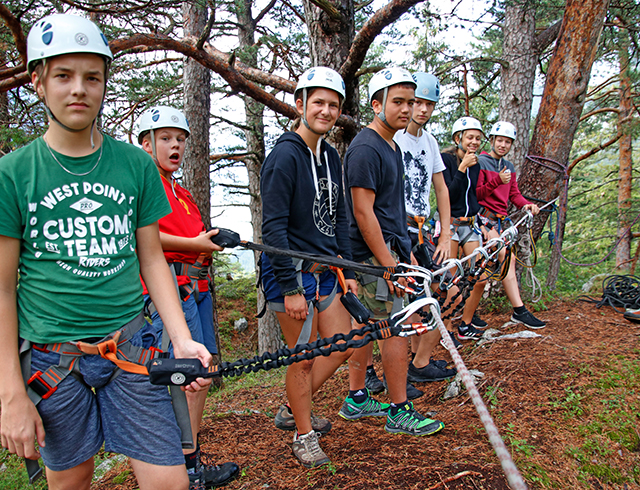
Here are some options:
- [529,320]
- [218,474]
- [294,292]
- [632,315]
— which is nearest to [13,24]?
[294,292]

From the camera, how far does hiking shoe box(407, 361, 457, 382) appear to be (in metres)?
4.03

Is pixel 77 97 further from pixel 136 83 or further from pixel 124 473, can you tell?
pixel 136 83

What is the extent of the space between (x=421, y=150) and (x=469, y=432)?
2.38 metres

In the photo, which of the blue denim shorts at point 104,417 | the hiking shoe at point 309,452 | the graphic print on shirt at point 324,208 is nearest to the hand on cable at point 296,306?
the graphic print on shirt at point 324,208

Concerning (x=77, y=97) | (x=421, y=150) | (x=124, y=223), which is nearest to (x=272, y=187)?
(x=124, y=223)

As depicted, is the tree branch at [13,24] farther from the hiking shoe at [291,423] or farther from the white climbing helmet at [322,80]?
the hiking shoe at [291,423]

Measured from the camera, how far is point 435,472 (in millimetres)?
2430

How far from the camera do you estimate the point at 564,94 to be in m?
5.26

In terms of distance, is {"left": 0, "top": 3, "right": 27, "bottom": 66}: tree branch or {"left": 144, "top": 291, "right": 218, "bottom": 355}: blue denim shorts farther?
{"left": 0, "top": 3, "right": 27, "bottom": 66}: tree branch

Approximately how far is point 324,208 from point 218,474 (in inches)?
76.7

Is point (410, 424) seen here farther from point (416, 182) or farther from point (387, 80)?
point (387, 80)

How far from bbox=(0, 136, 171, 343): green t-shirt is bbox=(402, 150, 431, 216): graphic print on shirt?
2.57 metres

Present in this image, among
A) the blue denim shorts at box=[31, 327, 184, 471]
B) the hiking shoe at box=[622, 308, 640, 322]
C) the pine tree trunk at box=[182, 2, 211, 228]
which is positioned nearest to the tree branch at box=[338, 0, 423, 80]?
the pine tree trunk at box=[182, 2, 211, 228]

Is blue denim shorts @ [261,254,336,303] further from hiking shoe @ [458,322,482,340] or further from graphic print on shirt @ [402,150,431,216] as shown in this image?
hiking shoe @ [458,322,482,340]
